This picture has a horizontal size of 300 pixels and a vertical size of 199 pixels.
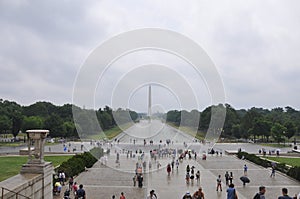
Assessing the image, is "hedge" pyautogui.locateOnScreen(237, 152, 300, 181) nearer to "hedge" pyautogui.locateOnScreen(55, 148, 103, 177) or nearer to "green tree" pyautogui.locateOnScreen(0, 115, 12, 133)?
"hedge" pyautogui.locateOnScreen(55, 148, 103, 177)

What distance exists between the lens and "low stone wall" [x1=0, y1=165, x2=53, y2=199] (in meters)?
10.0

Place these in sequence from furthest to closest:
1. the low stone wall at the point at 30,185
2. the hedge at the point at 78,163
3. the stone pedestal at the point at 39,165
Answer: the hedge at the point at 78,163 < the stone pedestal at the point at 39,165 < the low stone wall at the point at 30,185

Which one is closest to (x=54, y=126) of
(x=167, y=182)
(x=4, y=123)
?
(x=4, y=123)

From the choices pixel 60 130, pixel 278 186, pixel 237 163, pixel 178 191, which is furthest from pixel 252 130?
pixel 178 191

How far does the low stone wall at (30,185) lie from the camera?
10039 mm

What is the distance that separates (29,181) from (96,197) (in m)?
8.16

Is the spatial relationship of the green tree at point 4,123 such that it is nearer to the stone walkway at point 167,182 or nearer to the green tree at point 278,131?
the stone walkway at point 167,182

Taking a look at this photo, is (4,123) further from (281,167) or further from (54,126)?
(281,167)

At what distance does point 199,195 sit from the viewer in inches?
610

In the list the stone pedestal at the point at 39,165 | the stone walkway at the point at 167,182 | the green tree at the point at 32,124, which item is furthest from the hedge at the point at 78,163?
the green tree at the point at 32,124

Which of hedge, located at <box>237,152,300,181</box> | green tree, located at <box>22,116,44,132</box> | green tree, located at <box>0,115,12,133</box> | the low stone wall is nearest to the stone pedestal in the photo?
the low stone wall

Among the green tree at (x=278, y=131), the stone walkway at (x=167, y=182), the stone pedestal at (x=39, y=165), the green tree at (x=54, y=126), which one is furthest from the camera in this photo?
the green tree at (x=54, y=126)

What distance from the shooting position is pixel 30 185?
1116 cm

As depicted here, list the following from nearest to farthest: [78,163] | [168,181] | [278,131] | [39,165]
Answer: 1. [39,165]
2. [168,181]
3. [78,163]
4. [278,131]
